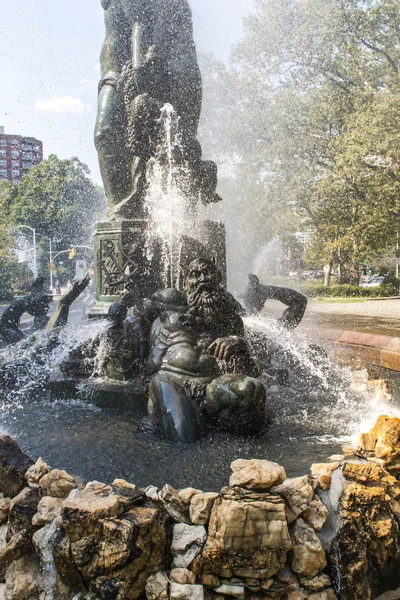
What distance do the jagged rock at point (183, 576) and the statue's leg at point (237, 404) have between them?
158 centimetres

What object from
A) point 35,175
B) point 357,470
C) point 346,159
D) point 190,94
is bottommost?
point 357,470

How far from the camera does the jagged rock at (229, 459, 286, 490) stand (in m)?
2.15

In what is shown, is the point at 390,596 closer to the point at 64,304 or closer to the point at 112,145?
the point at 64,304

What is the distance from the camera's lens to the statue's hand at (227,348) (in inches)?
156

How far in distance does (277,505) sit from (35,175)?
4621cm

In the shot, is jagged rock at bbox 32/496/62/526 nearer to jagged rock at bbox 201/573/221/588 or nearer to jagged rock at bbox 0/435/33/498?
jagged rock at bbox 0/435/33/498

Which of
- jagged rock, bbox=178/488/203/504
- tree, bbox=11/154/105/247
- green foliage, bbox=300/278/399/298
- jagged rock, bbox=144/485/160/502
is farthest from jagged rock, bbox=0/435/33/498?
tree, bbox=11/154/105/247

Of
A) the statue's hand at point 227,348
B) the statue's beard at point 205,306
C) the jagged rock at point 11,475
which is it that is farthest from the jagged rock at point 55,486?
the statue's beard at point 205,306

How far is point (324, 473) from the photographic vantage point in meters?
2.30

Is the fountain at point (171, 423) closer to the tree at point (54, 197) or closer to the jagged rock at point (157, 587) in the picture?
the jagged rock at point (157, 587)

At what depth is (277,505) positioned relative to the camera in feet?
6.85

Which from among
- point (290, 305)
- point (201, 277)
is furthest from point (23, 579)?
point (290, 305)

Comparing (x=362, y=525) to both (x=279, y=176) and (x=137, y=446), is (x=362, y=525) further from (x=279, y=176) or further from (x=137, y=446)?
(x=279, y=176)

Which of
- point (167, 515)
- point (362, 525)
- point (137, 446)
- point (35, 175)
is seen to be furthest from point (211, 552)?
point (35, 175)
